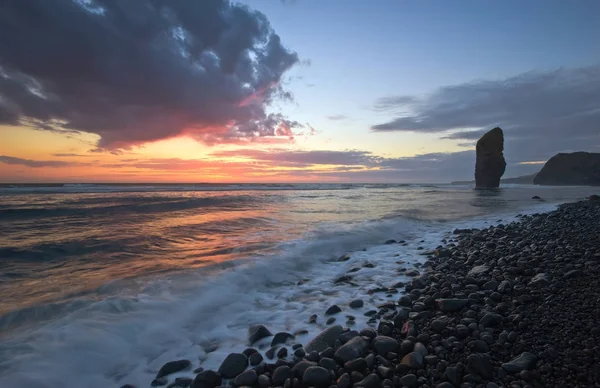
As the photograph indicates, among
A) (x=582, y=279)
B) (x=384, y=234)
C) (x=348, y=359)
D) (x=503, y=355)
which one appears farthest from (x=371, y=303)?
(x=384, y=234)

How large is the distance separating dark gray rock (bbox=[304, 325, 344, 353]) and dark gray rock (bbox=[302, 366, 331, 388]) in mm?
518

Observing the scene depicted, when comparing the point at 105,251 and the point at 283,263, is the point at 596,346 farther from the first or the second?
the point at 105,251

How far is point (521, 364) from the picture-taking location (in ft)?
8.43

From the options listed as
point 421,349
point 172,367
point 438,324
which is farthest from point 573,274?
point 172,367

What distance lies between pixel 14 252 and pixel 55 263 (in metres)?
1.97

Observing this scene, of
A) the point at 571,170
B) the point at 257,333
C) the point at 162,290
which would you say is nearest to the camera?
the point at 257,333

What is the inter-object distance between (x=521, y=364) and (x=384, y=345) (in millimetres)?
1184

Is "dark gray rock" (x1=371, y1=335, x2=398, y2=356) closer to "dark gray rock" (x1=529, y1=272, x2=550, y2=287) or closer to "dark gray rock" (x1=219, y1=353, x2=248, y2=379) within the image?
"dark gray rock" (x1=219, y1=353, x2=248, y2=379)

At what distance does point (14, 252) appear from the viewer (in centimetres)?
791

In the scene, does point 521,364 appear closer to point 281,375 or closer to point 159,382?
point 281,375

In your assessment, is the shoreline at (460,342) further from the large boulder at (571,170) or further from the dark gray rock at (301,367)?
the large boulder at (571,170)

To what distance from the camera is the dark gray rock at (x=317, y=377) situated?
2.68 m

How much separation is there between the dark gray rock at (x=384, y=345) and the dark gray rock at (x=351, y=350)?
3.9 inches

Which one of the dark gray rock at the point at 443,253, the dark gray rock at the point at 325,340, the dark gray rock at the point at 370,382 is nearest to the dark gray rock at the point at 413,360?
the dark gray rock at the point at 370,382
